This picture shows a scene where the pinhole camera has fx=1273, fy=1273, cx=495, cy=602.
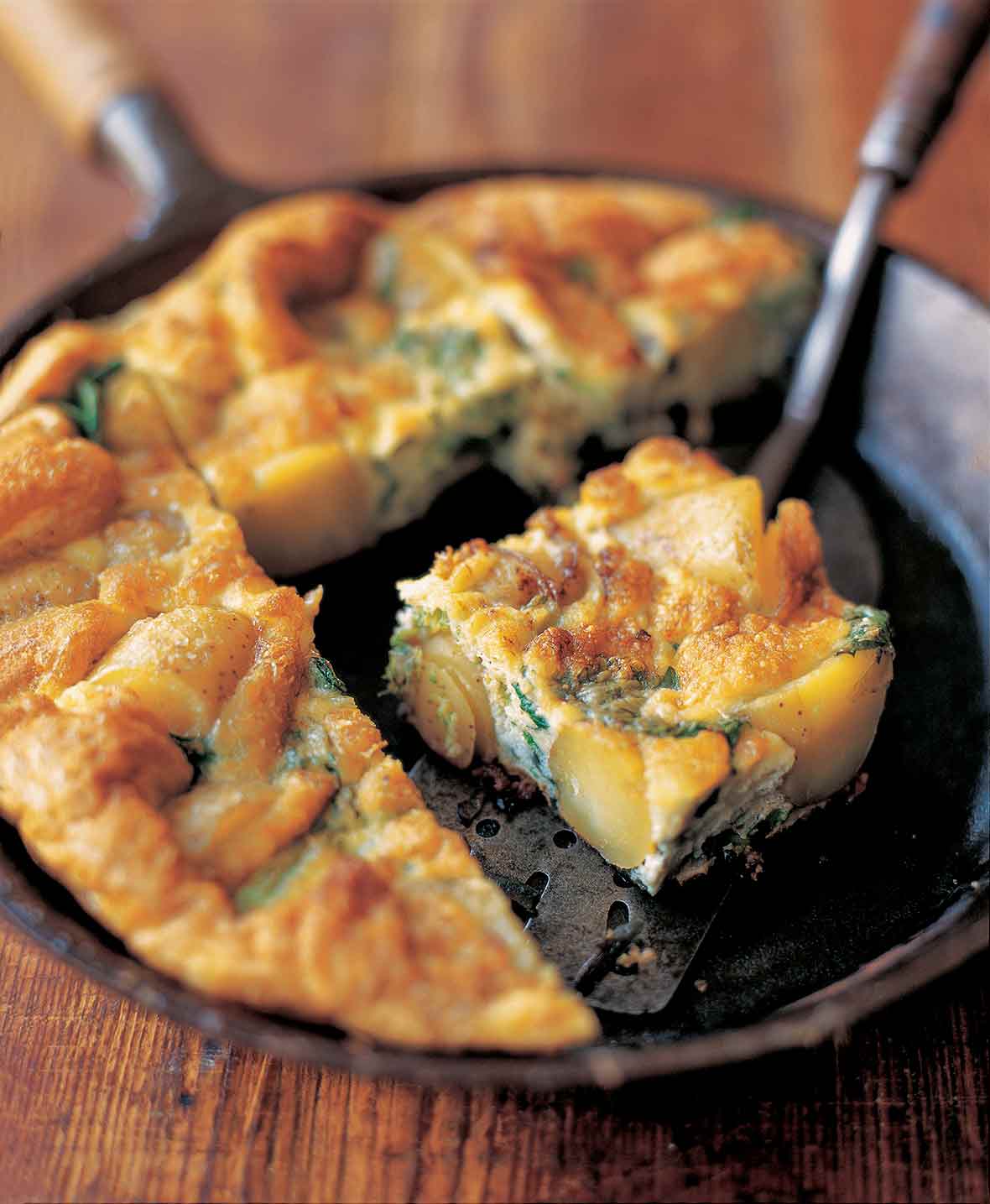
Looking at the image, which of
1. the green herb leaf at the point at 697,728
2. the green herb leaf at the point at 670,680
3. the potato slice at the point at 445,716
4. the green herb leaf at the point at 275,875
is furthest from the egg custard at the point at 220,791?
the green herb leaf at the point at 670,680

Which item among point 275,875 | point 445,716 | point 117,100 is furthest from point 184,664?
point 117,100

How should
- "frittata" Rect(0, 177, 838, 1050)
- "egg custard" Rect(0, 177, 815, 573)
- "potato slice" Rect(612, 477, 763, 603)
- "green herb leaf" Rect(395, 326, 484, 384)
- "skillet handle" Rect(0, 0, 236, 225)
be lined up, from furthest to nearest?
1. "skillet handle" Rect(0, 0, 236, 225)
2. "green herb leaf" Rect(395, 326, 484, 384)
3. "egg custard" Rect(0, 177, 815, 573)
4. "potato slice" Rect(612, 477, 763, 603)
5. "frittata" Rect(0, 177, 838, 1050)

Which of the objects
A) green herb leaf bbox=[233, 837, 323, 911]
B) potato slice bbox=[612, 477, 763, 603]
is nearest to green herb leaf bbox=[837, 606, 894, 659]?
potato slice bbox=[612, 477, 763, 603]

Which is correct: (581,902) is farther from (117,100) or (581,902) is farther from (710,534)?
(117,100)

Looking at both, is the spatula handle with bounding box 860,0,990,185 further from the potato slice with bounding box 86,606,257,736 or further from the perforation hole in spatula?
the potato slice with bounding box 86,606,257,736

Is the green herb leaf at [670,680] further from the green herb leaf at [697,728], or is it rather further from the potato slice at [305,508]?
the potato slice at [305,508]

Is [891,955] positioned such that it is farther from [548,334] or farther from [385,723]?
[548,334]
